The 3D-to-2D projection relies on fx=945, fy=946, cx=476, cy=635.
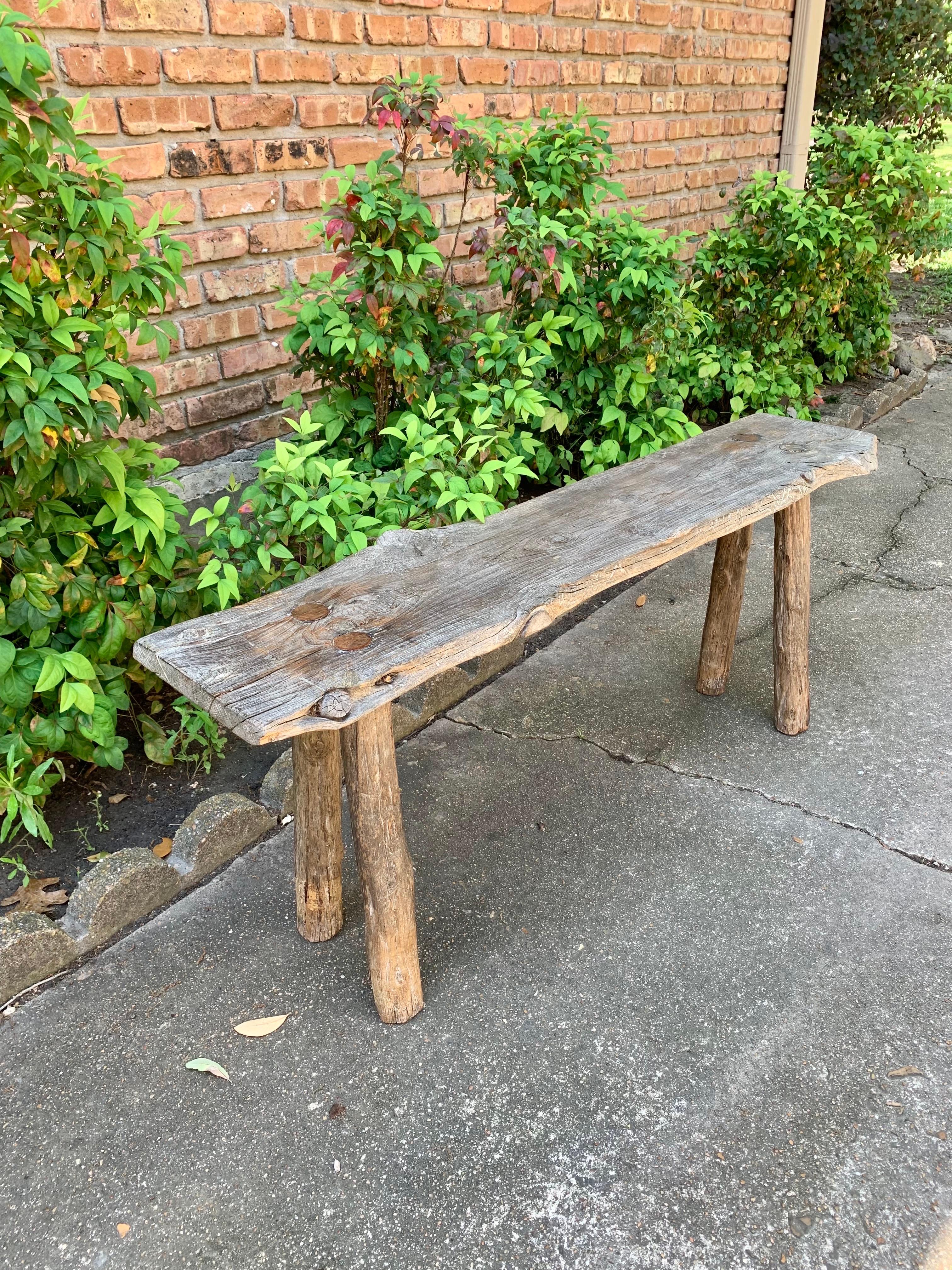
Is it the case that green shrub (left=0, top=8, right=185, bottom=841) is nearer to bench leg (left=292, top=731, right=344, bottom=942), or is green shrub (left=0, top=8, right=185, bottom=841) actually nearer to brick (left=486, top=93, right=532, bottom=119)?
Result: bench leg (left=292, top=731, right=344, bottom=942)

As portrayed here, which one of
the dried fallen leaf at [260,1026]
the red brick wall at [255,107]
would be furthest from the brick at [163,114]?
the dried fallen leaf at [260,1026]

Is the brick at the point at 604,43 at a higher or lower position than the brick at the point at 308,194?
higher

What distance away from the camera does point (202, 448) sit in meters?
3.00

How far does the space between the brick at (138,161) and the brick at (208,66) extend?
20 centimetres

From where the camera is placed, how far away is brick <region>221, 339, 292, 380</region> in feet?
9.87

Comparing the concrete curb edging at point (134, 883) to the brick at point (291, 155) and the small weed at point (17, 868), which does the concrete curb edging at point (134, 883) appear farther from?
the brick at point (291, 155)

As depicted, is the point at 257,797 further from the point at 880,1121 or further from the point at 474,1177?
the point at 880,1121

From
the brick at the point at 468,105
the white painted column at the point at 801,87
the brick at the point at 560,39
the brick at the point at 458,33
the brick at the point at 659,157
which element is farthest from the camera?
the white painted column at the point at 801,87

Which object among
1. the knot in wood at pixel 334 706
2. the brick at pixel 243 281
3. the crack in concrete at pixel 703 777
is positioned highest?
the brick at pixel 243 281

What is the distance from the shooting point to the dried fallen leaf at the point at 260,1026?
1.83m

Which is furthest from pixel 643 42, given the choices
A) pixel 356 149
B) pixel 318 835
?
pixel 318 835

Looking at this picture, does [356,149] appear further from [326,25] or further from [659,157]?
[659,157]

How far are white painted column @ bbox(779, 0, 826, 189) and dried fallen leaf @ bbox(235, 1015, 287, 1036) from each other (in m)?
5.82

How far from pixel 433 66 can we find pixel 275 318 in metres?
1.19
